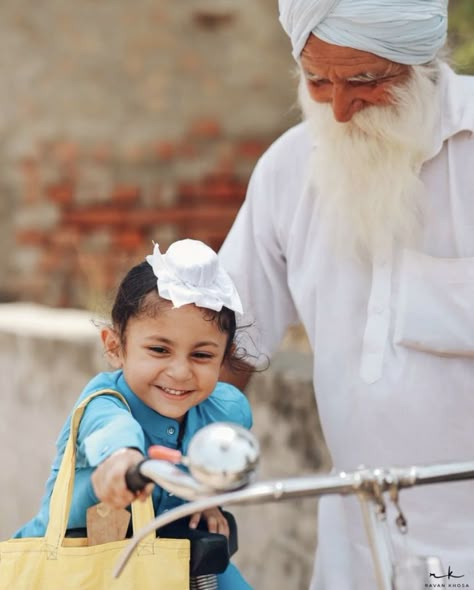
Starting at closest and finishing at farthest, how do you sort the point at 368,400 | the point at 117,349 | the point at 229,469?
the point at 229,469, the point at 117,349, the point at 368,400

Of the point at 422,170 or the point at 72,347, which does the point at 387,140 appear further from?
the point at 72,347

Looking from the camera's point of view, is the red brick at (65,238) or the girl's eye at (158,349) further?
the red brick at (65,238)

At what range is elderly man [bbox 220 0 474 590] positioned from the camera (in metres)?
2.91

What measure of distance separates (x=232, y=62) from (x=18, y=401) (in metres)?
2.53

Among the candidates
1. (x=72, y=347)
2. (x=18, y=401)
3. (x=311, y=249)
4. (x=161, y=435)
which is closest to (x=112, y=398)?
(x=161, y=435)

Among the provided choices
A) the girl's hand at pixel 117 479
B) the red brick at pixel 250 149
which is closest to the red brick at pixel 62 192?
the red brick at pixel 250 149

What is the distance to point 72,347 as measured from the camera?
515 centimetres

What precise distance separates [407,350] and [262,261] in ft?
1.64

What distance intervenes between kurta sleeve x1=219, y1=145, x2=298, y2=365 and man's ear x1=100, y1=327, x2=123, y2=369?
0.62 metres

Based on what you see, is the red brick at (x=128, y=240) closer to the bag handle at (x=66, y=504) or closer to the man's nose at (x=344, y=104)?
the man's nose at (x=344, y=104)

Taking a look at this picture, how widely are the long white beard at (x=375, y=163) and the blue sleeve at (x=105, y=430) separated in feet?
2.85

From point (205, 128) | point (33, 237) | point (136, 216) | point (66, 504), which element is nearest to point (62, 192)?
point (33, 237)

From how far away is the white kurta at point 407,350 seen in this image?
292 cm

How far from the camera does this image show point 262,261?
3.25 meters
